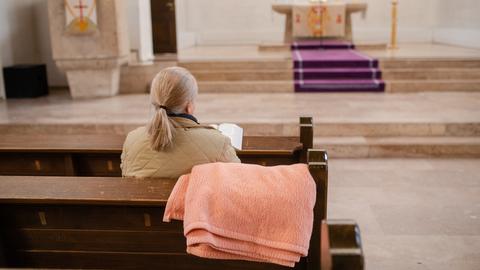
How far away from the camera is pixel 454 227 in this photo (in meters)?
3.07

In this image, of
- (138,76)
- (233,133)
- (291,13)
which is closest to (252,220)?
(233,133)

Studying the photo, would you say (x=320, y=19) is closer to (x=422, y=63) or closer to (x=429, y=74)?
(x=422, y=63)

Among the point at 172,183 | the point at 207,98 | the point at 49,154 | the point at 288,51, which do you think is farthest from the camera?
the point at 288,51

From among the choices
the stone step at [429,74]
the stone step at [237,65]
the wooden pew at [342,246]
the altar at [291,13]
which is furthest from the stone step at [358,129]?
the altar at [291,13]

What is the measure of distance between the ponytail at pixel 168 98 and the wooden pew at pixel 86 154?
85 cm

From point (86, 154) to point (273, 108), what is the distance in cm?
307

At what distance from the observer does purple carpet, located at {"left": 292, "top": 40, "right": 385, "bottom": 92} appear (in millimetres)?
6859

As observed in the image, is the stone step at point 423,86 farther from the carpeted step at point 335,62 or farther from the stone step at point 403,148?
the stone step at point 403,148

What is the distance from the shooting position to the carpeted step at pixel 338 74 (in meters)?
7.09

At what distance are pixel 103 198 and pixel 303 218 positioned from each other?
29.2 inches

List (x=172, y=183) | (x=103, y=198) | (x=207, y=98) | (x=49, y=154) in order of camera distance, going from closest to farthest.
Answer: (x=103, y=198), (x=172, y=183), (x=49, y=154), (x=207, y=98)

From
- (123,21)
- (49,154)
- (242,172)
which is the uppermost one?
(123,21)

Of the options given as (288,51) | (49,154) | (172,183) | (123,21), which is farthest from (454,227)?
(288,51)

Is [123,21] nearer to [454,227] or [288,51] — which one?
[288,51]
